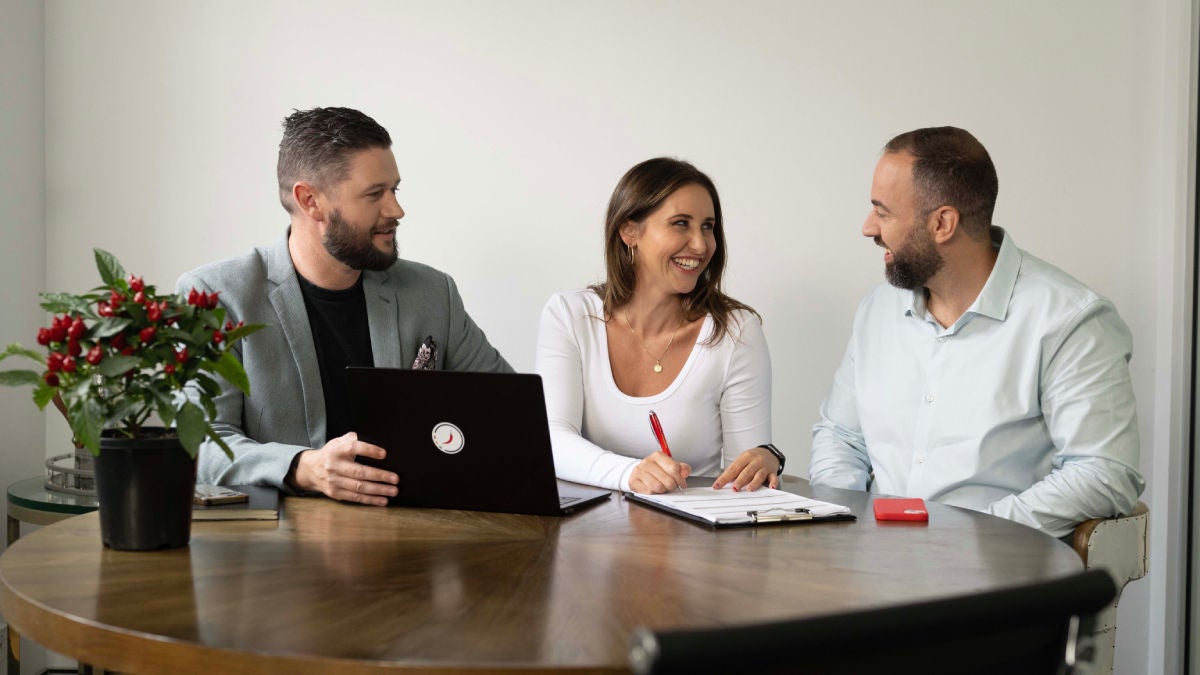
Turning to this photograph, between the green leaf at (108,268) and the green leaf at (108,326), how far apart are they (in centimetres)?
7

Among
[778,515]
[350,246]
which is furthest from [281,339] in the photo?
[778,515]

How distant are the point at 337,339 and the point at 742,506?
46.1 inches

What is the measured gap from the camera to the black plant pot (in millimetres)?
1443

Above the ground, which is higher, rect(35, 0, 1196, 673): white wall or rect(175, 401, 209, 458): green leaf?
rect(35, 0, 1196, 673): white wall

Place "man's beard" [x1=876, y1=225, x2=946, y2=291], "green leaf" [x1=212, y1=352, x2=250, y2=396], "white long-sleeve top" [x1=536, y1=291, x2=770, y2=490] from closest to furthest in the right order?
1. "green leaf" [x1=212, y1=352, x2=250, y2=396]
2. "man's beard" [x1=876, y1=225, x2=946, y2=291]
3. "white long-sleeve top" [x1=536, y1=291, x2=770, y2=490]

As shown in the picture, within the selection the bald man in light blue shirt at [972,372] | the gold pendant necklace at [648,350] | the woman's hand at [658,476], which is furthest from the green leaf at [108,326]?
the bald man in light blue shirt at [972,372]

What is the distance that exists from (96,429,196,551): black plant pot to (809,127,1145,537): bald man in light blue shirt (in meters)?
1.50

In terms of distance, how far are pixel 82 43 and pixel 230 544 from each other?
2171 mm

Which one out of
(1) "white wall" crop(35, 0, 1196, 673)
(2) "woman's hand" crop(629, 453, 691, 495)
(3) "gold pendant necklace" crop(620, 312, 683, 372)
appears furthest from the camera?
(1) "white wall" crop(35, 0, 1196, 673)

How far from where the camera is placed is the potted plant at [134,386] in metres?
1.40

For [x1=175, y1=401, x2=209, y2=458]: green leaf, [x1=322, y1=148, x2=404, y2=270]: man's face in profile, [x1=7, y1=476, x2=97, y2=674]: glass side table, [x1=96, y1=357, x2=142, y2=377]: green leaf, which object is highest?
[x1=322, y1=148, x2=404, y2=270]: man's face in profile

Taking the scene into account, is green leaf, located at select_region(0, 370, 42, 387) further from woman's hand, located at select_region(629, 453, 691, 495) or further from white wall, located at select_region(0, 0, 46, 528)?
white wall, located at select_region(0, 0, 46, 528)

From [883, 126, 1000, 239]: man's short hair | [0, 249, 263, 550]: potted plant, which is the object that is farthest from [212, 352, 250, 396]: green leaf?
[883, 126, 1000, 239]: man's short hair

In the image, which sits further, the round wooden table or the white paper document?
the white paper document
